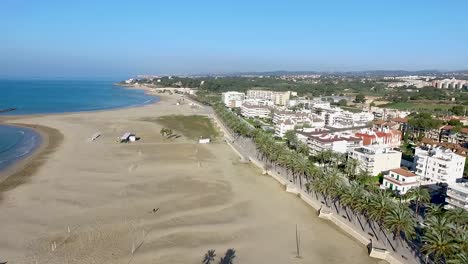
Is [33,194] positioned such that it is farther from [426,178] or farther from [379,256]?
[426,178]

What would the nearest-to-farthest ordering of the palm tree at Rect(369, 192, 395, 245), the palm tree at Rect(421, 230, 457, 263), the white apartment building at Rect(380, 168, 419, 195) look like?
the palm tree at Rect(421, 230, 457, 263) < the palm tree at Rect(369, 192, 395, 245) < the white apartment building at Rect(380, 168, 419, 195)

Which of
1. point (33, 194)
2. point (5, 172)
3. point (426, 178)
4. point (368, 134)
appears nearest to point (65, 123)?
point (5, 172)

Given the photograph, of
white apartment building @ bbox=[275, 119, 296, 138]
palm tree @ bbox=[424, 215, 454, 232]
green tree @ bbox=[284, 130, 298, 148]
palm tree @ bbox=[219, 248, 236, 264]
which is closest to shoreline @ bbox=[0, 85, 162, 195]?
palm tree @ bbox=[219, 248, 236, 264]

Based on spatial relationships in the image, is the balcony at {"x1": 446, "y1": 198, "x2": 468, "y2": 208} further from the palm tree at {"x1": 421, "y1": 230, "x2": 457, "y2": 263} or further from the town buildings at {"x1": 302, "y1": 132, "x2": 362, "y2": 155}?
the town buildings at {"x1": 302, "y1": 132, "x2": 362, "y2": 155}

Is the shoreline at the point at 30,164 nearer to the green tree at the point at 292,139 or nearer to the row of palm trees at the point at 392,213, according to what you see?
the row of palm trees at the point at 392,213

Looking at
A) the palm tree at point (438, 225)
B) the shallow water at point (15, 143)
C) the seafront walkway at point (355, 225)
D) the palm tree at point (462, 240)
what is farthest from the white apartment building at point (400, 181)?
the shallow water at point (15, 143)

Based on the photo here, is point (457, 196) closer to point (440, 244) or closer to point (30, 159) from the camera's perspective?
point (440, 244)
